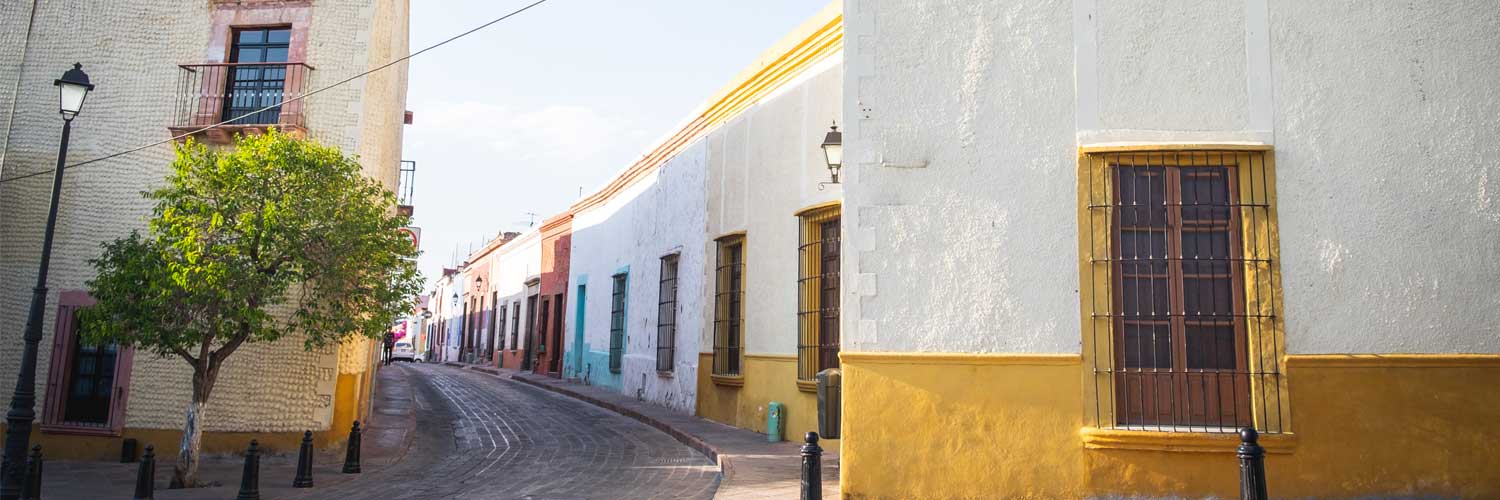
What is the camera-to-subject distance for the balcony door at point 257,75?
10828 millimetres

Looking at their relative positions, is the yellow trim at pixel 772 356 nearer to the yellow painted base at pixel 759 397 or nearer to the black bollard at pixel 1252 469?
the yellow painted base at pixel 759 397

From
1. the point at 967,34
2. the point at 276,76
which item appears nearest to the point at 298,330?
the point at 276,76

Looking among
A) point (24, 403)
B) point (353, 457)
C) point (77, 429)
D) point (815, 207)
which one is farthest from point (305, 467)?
point (815, 207)

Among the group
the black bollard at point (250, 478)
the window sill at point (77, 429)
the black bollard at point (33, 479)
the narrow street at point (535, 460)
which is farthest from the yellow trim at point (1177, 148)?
the window sill at point (77, 429)

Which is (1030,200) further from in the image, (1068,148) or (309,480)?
(309,480)

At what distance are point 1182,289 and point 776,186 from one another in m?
6.04

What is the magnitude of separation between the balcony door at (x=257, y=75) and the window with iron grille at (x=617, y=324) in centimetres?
902

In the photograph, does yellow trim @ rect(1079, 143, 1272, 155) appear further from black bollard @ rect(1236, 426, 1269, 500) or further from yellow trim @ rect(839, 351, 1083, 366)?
black bollard @ rect(1236, 426, 1269, 500)

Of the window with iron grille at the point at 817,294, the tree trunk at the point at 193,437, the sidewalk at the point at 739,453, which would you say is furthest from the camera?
the window with iron grille at the point at 817,294

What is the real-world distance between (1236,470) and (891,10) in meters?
4.14

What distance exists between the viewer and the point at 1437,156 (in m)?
6.76

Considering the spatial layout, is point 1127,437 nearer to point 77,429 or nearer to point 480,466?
point 480,466

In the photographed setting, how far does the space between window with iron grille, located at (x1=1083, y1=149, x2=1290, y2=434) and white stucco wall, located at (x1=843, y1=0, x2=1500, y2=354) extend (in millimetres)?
157

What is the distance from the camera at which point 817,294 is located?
11.0 m
